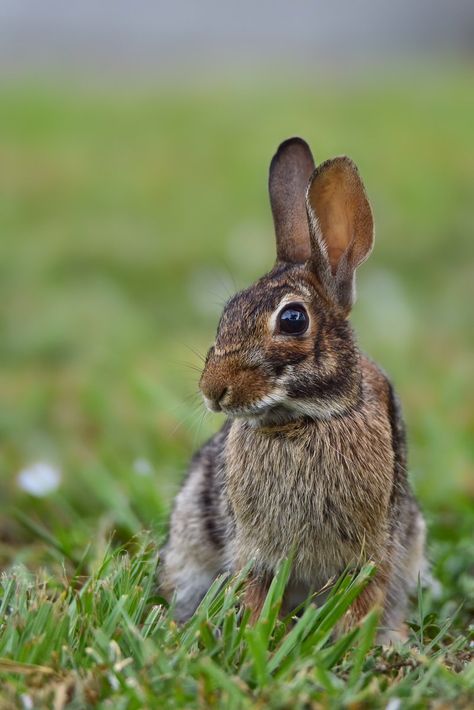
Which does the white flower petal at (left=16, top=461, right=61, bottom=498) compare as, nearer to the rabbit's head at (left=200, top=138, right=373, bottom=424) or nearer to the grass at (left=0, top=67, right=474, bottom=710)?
the grass at (left=0, top=67, right=474, bottom=710)

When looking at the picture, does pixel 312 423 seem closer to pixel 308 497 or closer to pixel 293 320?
pixel 308 497

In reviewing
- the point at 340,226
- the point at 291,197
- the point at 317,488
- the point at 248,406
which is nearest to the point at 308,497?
the point at 317,488

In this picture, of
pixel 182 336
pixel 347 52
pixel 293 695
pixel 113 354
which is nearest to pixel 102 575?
pixel 293 695

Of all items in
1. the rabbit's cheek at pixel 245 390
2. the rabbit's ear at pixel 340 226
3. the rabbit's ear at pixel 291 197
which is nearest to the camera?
the rabbit's cheek at pixel 245 390

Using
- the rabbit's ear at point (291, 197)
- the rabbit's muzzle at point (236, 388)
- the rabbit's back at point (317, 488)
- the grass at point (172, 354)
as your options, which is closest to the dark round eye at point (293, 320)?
the rabbit's muzzle at point (236, 388)

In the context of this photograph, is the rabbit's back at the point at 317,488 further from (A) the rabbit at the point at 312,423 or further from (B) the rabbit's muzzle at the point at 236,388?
(B) the rabbit's muzzle at the point at 236,388

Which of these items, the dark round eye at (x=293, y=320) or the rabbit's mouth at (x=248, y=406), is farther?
the dark round eye at (x=293, y=320)

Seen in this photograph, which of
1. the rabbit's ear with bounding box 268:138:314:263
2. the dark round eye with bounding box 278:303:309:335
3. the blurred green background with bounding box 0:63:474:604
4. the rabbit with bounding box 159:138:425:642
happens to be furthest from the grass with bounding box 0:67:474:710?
the dark round eye with bounding box 278:303:309:335
